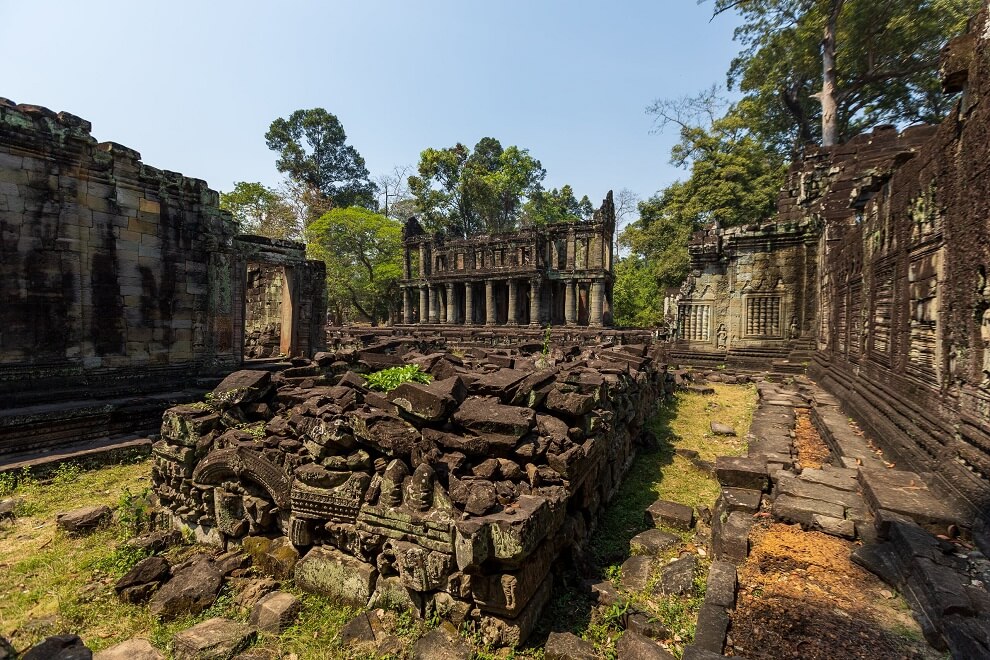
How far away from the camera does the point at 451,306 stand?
34406mm

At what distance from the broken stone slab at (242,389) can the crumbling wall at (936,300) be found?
22.1 ft

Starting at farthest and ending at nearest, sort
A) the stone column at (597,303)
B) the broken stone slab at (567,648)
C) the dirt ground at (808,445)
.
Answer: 1. the stone column at (597,303)
2. the dirt ground at (808,445)
3. the broken stone slab at (567,648)

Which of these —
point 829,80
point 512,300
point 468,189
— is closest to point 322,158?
point 468,189

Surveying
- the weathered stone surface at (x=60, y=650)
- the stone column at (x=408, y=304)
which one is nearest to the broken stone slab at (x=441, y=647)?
the weathered stone surface at (x=60, y=650)

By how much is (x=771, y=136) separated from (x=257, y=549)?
35.1 meters

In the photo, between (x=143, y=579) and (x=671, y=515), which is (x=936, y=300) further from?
(x=143, y=579)

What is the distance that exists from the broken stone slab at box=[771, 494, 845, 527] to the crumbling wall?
2.93 ft

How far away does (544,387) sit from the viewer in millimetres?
4609

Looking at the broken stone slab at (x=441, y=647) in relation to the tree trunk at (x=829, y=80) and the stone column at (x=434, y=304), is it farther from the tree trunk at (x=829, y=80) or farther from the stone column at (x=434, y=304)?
the stone column at (x=434, y=304)

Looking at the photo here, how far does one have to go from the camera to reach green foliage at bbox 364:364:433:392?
5.28 meters

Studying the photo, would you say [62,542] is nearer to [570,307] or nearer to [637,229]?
[570,307]

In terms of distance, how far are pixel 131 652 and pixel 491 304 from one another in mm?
30051

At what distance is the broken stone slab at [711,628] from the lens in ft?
8.42

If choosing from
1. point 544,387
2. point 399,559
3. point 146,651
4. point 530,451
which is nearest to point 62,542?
point 146,651
